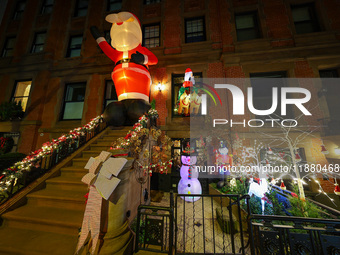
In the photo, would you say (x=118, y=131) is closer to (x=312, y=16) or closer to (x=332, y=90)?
(x=332, y=90)

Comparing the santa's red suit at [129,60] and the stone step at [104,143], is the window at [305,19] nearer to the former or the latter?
the santa's red suit at [129,60]

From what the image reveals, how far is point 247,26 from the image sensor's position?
8.28 metres

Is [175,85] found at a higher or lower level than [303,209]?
higher

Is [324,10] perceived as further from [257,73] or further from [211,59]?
[211,59]

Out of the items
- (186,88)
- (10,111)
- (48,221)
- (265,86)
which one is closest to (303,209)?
(186,88)

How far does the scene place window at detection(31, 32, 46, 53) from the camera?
32.2ft

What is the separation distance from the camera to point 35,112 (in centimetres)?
831

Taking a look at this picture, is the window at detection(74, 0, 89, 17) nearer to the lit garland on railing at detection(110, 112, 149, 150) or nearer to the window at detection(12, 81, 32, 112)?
the window at detection(12, 81, 32, 112)

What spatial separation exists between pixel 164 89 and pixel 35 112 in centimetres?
845

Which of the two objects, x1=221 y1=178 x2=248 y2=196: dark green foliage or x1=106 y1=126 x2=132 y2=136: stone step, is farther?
x1=106 y1=126 x2=132 y2=136: stone step

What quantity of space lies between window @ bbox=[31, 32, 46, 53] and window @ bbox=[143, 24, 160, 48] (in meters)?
7.88

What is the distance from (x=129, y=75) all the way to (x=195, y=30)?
22.5 ft

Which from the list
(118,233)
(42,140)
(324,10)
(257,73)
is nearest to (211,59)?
(257,73)

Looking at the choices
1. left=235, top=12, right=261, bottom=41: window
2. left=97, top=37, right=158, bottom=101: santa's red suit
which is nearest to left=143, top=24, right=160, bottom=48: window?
left=97, top=37, right=158, bottom=101: santa's red suit
